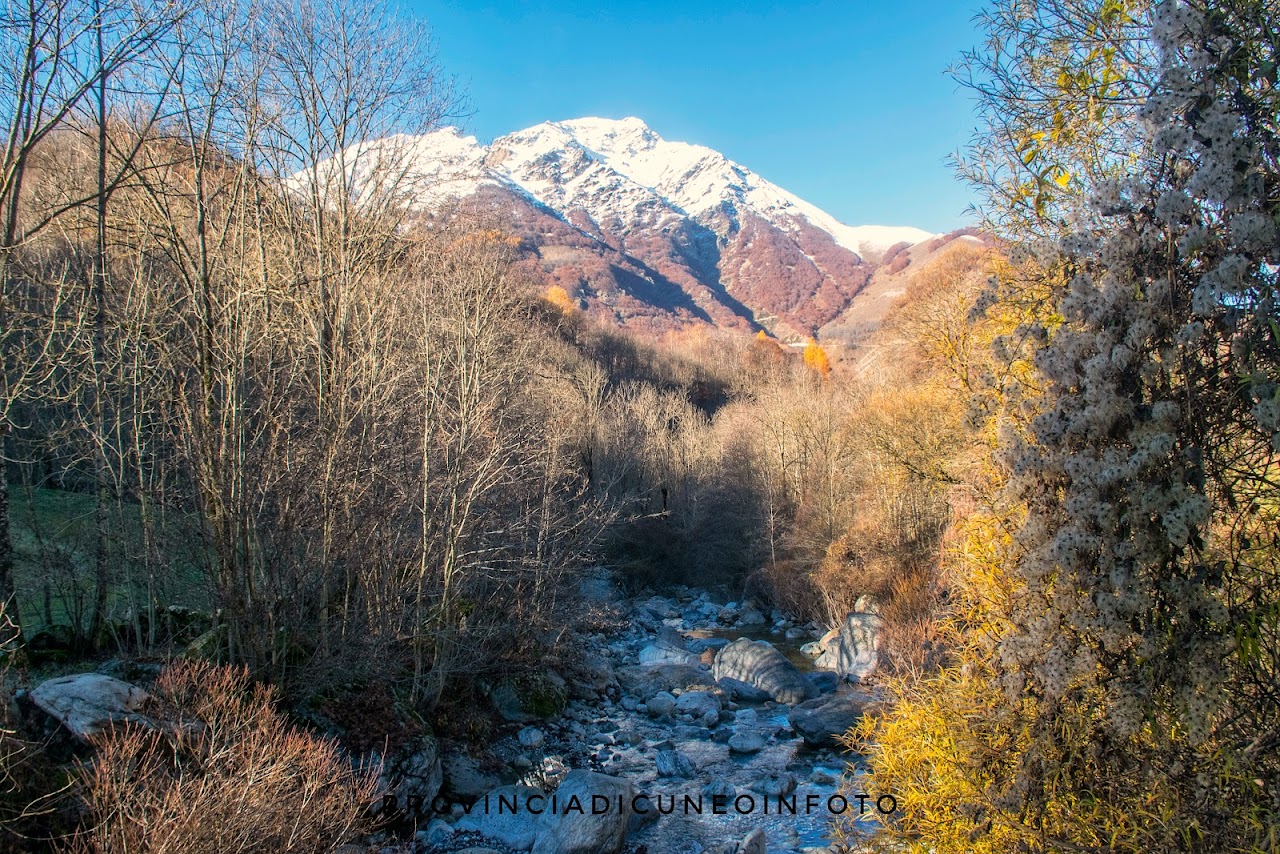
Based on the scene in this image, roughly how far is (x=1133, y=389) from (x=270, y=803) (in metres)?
5.84

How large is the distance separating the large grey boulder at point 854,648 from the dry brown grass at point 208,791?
40.8 feet

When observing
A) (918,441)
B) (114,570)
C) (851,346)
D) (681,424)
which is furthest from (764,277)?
(114,570)

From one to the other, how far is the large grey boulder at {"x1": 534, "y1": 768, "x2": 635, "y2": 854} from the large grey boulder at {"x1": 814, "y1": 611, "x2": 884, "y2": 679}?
330 inches

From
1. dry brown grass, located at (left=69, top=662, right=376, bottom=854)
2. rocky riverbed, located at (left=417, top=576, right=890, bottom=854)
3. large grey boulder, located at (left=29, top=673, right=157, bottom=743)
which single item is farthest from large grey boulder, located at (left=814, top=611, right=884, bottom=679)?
large grey boulder, located at (left=29, top=673, right=157, bottom=743)

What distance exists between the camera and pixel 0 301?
20.0 ft

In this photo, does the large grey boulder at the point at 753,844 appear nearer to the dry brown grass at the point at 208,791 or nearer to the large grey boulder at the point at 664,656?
the dry brown grass at the point at 208,791

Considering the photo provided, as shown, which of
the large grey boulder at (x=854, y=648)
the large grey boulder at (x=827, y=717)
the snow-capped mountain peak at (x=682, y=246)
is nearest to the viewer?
the large grey boulder at (x=827, y=717)

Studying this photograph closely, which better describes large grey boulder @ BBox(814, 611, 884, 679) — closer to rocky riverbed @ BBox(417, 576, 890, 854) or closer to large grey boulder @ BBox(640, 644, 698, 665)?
rocky riverbed @ BBox(417, 576, 890, 854)

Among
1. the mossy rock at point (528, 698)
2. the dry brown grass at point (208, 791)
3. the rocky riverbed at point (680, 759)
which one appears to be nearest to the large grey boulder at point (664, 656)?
the rocky riverbed at point (680, 759)

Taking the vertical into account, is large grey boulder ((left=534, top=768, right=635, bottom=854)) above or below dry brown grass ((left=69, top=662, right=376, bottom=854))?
below

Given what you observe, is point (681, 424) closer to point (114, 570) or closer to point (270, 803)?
point (114, 570)

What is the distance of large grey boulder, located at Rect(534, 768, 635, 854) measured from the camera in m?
7.84

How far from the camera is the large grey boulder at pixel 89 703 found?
5586 mm

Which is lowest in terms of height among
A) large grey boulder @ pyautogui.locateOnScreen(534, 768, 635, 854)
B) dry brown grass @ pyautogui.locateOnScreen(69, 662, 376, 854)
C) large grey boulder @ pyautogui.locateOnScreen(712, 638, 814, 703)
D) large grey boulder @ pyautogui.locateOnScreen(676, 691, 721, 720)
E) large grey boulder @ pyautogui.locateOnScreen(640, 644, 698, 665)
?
large grey boulder @ pyautogui.locateOnScreen(640, 644, 698, 665)
